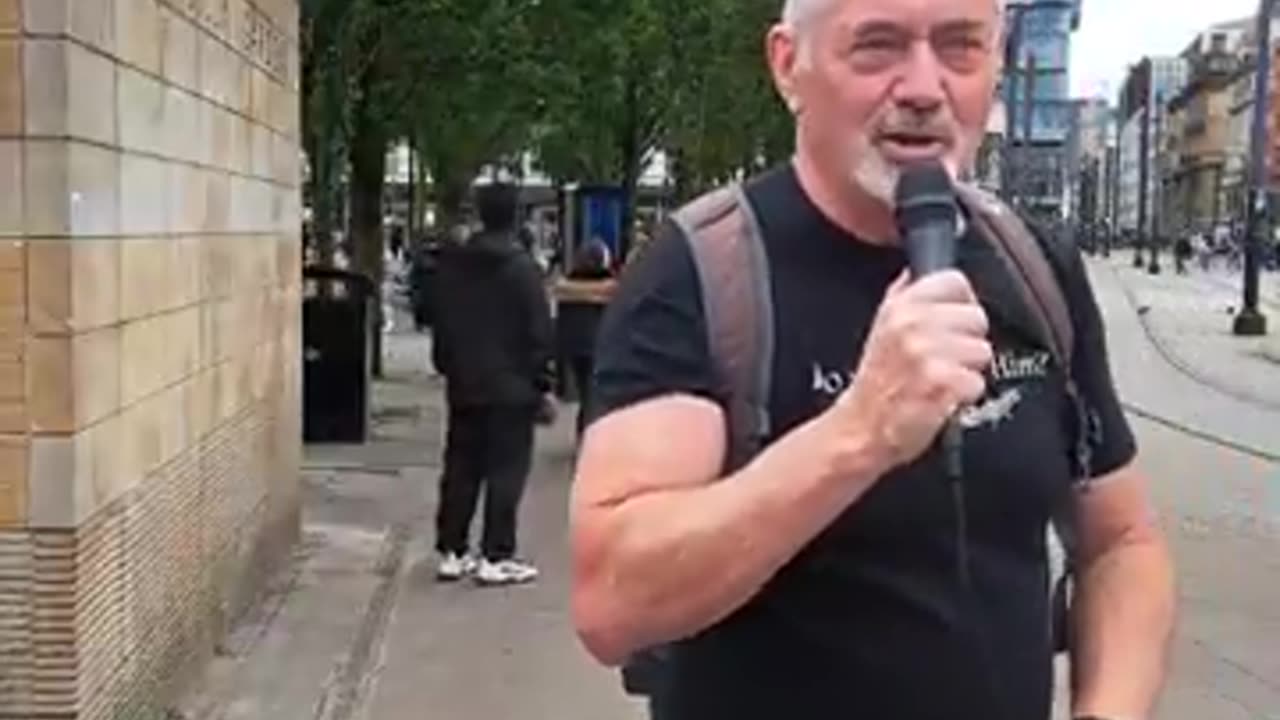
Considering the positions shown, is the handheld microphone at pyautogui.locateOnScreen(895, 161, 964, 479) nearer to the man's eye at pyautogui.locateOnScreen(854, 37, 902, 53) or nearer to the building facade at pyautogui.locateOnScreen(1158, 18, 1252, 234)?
the man's eye at pyautogui.locateOnScreen(854, 37, 902, 53)

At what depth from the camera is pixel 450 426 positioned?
10.2 m

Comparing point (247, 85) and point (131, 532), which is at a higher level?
point (247, 85)

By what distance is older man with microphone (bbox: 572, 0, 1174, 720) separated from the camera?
201 centimetres

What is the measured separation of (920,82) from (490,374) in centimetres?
794

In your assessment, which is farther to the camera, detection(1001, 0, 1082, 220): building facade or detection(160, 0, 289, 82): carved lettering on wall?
detection(1001, 0, 1082, 220): building facade

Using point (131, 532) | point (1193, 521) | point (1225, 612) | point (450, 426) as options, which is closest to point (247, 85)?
point (450, 426)

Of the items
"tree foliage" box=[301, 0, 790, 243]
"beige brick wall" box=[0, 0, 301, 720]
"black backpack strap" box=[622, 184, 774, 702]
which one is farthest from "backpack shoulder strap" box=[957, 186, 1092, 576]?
"tree foliage" box=[301, 0, 790, 243]

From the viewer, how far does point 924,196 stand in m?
2.02

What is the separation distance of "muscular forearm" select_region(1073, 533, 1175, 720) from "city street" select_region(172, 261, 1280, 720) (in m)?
1.95

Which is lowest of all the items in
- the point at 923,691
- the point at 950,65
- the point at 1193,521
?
the point at 1193,521

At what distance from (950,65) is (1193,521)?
440 inches

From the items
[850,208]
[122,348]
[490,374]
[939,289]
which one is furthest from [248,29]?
[939,289]

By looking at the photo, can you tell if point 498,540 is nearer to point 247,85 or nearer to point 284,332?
point 284,332

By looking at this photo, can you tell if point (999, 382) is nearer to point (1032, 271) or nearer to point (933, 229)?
point (1032, 271)
